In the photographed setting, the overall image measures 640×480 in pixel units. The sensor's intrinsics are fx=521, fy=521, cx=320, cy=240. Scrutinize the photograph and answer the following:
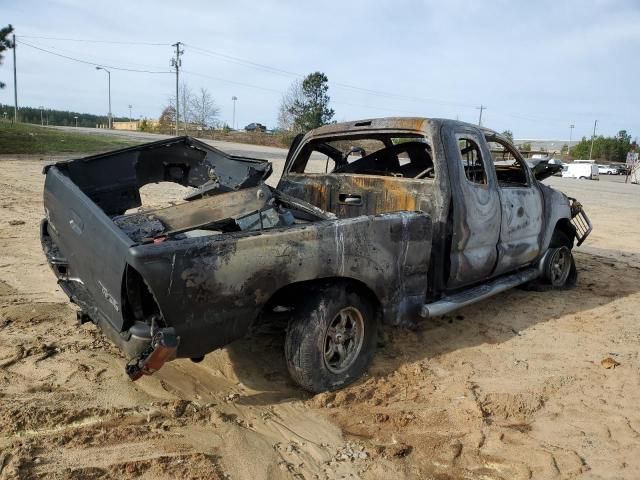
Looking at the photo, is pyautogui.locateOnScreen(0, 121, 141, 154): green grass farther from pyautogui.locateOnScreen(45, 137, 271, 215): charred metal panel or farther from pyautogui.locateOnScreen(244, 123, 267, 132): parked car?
pyautogui.locateOnScreen(244, 123, 267, 132): parked car

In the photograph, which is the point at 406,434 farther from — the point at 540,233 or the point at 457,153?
the point at 540,233

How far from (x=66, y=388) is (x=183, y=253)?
4.63 ft

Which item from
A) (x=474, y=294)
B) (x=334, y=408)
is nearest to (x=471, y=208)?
(x=474, y=294)

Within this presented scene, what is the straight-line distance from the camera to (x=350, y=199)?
464 centimetres

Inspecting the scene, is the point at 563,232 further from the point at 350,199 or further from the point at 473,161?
the point at 350,199

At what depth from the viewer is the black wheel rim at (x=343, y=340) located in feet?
11.7

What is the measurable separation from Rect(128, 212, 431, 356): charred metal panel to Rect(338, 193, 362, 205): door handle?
2.98ft

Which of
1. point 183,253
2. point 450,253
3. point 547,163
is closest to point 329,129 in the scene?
point 450,253

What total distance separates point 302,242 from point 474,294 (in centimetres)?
205

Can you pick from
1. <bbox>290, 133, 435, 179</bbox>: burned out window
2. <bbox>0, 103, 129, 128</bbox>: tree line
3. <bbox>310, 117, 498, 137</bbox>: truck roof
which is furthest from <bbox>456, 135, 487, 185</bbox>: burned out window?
<bbox>0, 103, 129, 128</bbox>: tree line

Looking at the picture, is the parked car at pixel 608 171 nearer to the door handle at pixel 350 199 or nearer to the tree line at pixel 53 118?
the door handle at pixel 350 199

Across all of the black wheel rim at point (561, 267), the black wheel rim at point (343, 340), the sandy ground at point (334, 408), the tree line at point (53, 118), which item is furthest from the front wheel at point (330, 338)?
the tree line at point (53, 118)

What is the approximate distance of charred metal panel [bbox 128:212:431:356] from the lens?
8.85 feet

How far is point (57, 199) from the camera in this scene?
11.4 ft
